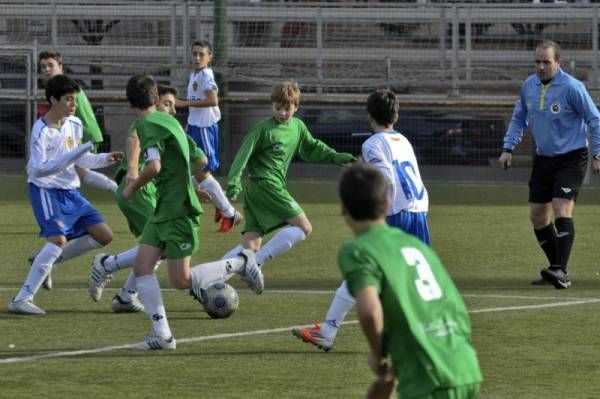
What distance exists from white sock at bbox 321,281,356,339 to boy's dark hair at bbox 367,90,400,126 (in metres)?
1.07

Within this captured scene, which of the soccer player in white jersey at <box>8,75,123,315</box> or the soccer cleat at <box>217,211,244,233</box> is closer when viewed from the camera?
the soccer player in white jersey at <box>8,75,123,315</box>

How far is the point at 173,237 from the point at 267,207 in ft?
7.96

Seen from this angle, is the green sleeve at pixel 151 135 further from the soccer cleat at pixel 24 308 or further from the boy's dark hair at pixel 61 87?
the soccer cleat at pixel 24 308

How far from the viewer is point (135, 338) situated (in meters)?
9.96

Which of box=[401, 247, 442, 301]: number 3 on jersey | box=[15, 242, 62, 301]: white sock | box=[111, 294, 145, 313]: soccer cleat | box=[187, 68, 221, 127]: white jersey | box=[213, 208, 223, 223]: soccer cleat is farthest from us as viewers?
box=[187, 68, 221, 127]: white jersey

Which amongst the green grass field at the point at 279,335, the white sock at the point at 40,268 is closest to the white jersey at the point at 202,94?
the green grass field at the point at 279,335

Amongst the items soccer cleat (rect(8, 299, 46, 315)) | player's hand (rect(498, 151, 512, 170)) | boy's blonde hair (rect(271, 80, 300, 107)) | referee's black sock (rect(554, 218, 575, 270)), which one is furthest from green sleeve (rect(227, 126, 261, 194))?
referee's black sock (rect(554, 218, 575, 270))

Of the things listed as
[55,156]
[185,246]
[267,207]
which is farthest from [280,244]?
[185,246]

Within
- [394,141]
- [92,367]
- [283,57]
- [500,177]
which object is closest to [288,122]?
[394,141]

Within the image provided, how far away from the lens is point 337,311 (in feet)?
30.0

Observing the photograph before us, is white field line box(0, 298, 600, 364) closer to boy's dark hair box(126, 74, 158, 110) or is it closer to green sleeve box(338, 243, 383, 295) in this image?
boy's dark hair box(126, 74, 158, 110)

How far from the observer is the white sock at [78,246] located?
1159 cm

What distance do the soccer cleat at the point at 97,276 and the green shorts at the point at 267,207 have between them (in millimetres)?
1233

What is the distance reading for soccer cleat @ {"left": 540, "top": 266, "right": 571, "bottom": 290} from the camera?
1270cm
